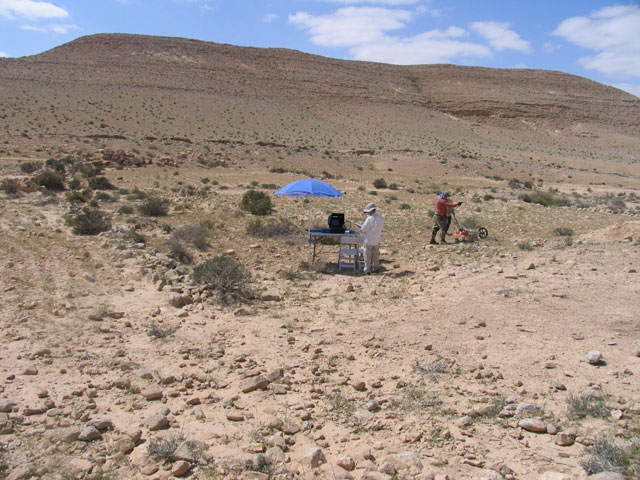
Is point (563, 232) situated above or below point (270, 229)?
above

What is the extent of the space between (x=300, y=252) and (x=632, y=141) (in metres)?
84.6

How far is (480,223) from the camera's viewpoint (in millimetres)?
14977

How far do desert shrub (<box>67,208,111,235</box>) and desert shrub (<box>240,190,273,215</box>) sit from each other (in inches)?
182

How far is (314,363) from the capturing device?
5.66 metres

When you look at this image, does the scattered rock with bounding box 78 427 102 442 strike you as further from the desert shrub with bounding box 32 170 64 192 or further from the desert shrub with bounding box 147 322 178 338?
the desert shrub with bounding box 32 170 64 192

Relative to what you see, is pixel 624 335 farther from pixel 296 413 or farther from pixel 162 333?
pixel 162 333

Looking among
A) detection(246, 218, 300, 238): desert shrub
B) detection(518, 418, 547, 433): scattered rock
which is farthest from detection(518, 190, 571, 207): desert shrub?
detection(518, 418, 547, 433): scattered rock

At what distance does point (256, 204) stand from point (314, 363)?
10127 mm

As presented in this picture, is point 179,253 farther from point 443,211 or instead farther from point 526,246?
point 526,246

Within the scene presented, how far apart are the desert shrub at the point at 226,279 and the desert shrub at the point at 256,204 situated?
6800 millimetres

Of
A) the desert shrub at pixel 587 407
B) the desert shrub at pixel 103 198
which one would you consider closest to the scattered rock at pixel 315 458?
the desert shrub at pixel 587 407

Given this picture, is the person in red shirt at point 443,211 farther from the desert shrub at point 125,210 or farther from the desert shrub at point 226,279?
the desert shrub at point 125,210

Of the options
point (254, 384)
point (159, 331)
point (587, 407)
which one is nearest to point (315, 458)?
point (254, 384)

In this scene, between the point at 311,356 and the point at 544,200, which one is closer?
the point at 311,356
